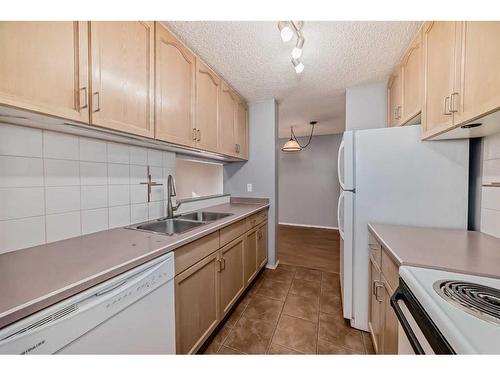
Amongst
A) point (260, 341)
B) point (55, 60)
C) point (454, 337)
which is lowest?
point (260, 341)

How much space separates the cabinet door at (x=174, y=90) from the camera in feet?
4.22

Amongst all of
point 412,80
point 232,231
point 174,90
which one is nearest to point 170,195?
point 232,231

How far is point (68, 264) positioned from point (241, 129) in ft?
6.82

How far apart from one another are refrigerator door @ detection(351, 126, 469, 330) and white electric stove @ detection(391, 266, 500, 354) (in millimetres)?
771

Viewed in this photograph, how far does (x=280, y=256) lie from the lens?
3.12 m

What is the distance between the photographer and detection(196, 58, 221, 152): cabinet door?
1.68m

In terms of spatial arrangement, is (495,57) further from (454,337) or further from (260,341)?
(260,341)

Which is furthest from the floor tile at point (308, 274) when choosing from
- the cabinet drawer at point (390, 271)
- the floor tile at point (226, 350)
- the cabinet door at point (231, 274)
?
the cabinet drawer at point (390, 271)

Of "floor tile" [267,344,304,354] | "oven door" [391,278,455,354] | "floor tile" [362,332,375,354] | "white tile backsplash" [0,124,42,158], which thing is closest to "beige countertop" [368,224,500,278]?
"oven door" [391,278,455,354]

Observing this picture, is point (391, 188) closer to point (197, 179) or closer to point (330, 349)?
point (330, 349)

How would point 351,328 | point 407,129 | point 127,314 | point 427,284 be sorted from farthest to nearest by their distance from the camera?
point 351,328 < point 407,129 < point 127,314 < point 427,284

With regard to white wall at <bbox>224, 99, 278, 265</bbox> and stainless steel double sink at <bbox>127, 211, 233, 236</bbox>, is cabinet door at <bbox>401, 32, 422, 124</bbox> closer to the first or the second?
white wall at <bbox>224, 99, 278, 265</bbox>
